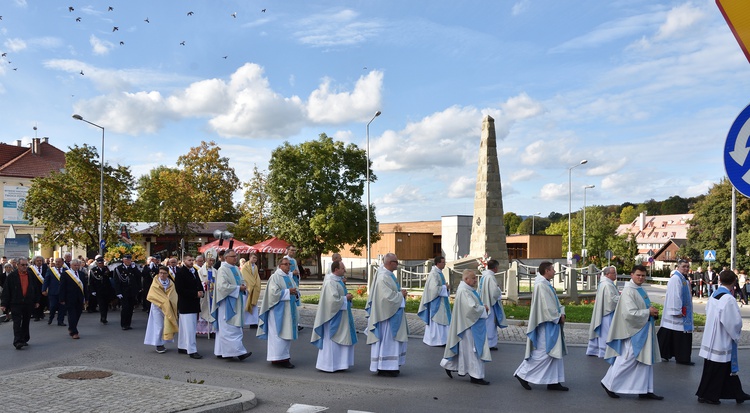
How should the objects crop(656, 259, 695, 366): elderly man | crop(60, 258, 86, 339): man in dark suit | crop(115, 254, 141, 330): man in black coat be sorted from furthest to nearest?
crop(115, 254, 141, 330): man in black coat
crop(60, 258, 86, 339): man in dark suit
crop(656, 259, 695, 366): elderly man

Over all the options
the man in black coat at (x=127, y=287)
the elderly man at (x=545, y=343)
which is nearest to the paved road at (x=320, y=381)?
the elderly man at (x=545, y=343)

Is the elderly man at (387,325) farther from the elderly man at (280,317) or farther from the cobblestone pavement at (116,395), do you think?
the cobblestone pavement at (116,395)

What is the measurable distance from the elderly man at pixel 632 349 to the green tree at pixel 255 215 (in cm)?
3827

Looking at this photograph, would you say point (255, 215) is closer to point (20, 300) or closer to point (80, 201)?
point (80, 201)

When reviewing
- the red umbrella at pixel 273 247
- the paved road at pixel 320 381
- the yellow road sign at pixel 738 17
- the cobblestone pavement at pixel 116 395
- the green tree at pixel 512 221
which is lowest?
the paved road at pixel 320 381

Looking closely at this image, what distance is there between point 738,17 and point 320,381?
25.6 feet

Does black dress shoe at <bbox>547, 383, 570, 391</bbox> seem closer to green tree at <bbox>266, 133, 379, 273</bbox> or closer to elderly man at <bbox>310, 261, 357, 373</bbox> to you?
elderly man at <bbox>310, 261, 357, 373</bbox>

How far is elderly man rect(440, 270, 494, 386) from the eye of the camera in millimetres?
9477

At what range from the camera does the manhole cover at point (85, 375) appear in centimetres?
909

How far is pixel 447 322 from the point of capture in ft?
40.9

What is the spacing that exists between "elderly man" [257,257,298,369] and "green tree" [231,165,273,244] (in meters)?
35.0

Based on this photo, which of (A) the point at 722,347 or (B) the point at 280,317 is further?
(B) the point at 280,317

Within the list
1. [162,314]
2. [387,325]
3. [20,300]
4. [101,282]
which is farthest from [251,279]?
[101,282]

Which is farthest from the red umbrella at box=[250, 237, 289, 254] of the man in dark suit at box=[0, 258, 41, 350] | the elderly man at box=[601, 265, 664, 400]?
the elderly man at box=[601, 265, 664, 400]
